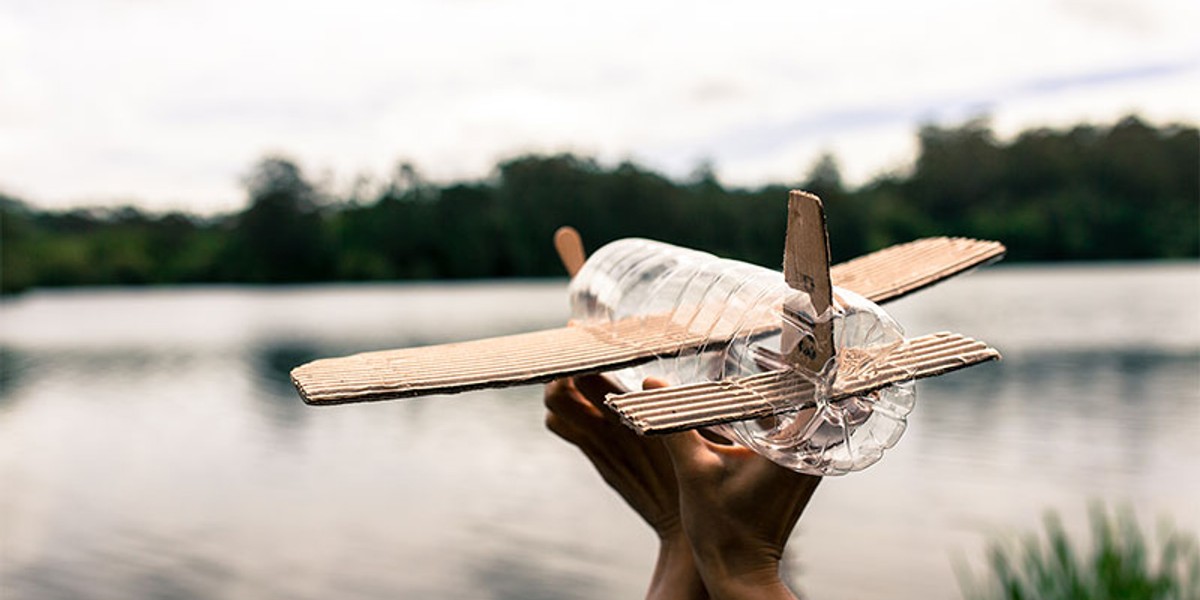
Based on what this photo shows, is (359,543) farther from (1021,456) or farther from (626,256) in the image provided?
(626,256)

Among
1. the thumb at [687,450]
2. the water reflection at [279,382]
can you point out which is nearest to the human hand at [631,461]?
the thumb at [687,450]

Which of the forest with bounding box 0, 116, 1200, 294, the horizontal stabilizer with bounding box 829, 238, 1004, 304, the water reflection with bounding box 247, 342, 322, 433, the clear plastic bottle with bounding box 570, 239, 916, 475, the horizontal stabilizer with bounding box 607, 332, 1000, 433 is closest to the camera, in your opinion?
the horizontal stabilizer with bounding box 607, 332, 1000, 433

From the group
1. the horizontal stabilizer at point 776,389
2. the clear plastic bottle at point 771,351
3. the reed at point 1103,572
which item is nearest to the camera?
the horizontal stabilizer at point 776,389

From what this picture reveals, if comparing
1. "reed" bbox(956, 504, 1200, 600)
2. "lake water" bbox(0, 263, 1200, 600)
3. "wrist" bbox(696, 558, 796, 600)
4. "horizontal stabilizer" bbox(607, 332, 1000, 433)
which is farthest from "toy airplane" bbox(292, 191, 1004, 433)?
"lake water" bbox(0, 263, 1200, 600)

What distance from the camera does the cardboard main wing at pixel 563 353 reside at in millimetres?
1117

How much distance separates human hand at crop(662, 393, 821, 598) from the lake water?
20.9ft

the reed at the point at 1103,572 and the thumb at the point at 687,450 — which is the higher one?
the thumb at the point at 687,450

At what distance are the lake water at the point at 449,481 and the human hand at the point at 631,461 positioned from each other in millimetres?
6153

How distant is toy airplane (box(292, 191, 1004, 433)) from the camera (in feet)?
3.24

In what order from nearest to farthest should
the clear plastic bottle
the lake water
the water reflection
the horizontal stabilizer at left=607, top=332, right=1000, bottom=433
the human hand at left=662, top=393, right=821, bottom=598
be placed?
1. the horizontal stabilizer at left=607, top=332, right=1000, bottom=433
2. the clear plastic bottle
3. the human hand at left=662, top=393, right=821, bottom=598
4. the lake water
5. the water reflection

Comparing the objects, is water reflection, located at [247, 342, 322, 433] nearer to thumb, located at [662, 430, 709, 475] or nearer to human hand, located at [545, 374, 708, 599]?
human hand, located at [545, 374, 708, 599]

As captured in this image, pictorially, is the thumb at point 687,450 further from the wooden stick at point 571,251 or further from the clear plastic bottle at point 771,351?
A: the wooden stick at point 571,251

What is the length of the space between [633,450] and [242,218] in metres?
56.4

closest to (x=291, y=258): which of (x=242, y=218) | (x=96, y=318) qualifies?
(x=242, y=218)
